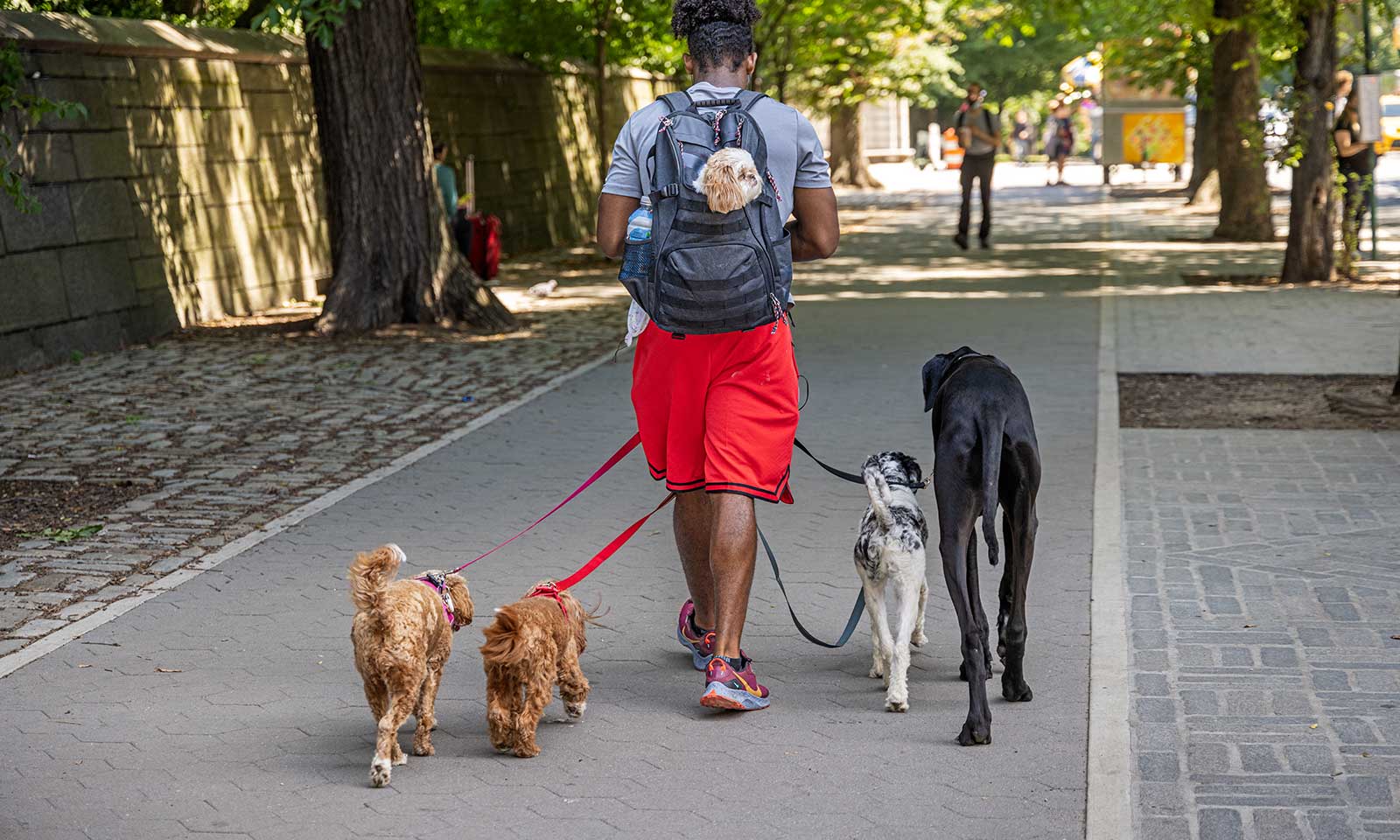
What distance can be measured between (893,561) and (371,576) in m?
1.54

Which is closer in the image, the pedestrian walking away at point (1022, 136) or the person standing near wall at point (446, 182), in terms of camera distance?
the person standing near wall at point (446, 182)

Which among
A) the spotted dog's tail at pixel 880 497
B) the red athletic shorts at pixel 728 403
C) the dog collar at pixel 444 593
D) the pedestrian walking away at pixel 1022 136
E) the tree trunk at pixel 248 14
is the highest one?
the tree trunk at pixel 248 14

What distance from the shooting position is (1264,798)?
4219 mm

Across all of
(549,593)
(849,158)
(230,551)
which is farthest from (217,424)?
(849,158)

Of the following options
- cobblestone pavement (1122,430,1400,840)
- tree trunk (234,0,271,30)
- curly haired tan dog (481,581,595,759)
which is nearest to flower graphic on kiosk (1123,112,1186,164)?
tree trunk (234,0,271,30)

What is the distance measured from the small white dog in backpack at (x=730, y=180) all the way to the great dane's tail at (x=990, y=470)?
946mm

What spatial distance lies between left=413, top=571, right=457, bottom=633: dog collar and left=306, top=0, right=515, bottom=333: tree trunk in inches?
376

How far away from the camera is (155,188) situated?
47.1 ft

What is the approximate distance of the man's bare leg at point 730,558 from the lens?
491 cm

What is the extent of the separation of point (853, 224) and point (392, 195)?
15300 millimetres

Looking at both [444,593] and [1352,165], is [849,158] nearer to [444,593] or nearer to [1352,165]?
[1352,165]

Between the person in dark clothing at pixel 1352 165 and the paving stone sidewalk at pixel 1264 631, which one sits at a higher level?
the person in dark clothing at pixel 1352 165

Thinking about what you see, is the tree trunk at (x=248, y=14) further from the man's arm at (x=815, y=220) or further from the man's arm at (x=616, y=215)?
the man's arm at (x=815, y=220)

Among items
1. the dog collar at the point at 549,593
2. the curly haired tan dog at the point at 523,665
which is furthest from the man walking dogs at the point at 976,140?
the curly haired tan dog at the point at 523,665
